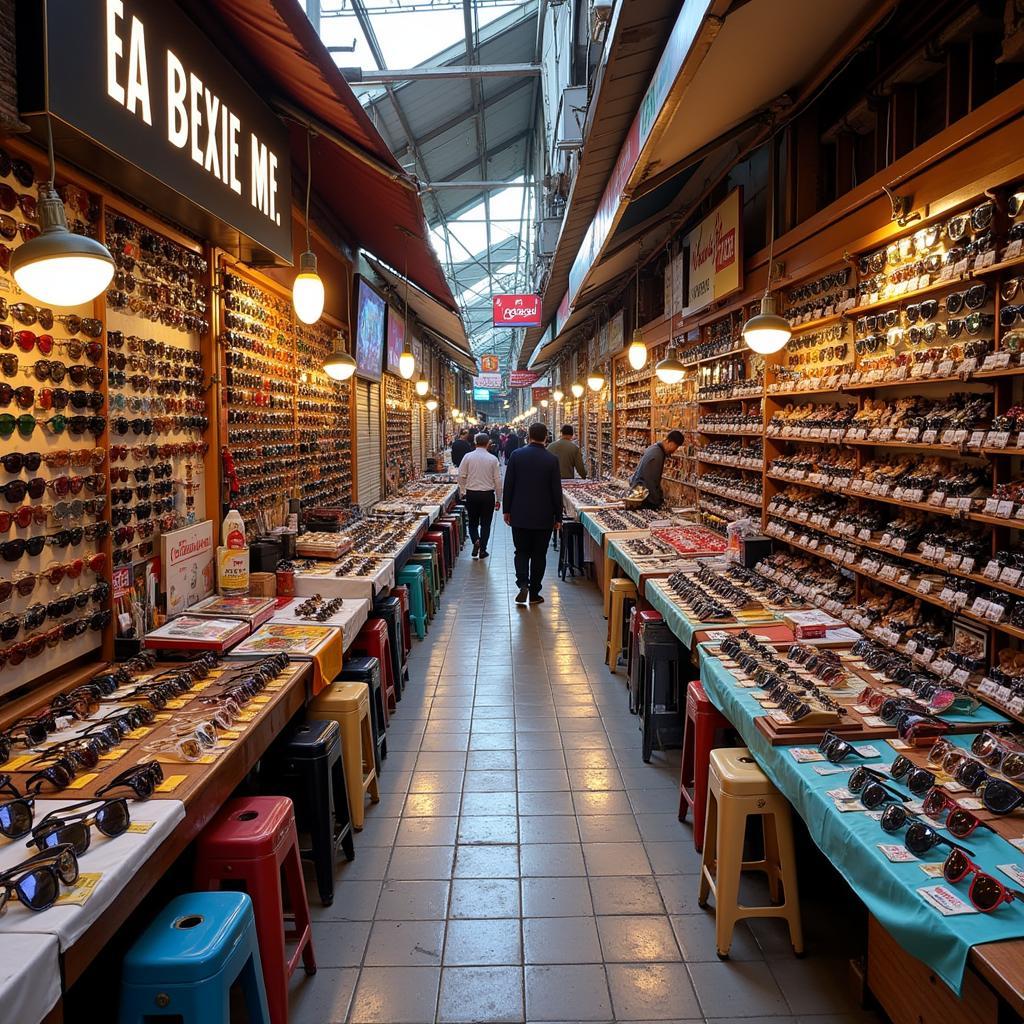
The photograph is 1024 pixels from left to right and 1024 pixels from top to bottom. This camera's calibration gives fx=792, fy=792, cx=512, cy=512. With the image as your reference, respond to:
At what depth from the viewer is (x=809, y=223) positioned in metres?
4.88

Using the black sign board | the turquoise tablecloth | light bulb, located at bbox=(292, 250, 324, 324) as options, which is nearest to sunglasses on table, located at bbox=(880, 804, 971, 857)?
the turquoise tablecloth

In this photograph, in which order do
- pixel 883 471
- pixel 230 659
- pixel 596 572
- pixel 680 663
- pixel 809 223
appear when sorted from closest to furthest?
1. pixel 230 659
2. pixel 883 471
3. pixel 809 223
4. pixel 680 663
5. pixel 596 572

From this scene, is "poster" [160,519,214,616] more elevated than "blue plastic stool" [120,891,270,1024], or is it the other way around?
"poster" [160,519,214,616]

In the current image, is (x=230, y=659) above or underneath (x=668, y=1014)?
above

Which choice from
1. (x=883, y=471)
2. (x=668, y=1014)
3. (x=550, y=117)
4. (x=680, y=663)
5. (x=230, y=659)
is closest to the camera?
(x=668, y=1014)

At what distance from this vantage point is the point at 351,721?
13.6 feet

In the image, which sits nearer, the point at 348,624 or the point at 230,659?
the point at 230,659

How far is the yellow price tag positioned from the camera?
8.18 feet

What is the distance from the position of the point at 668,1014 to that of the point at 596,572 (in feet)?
26.1

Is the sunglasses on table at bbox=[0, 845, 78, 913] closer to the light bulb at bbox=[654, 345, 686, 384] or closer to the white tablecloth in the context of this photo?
the white tablecloth

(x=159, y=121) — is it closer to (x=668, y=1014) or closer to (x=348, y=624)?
(x=348, y=624)

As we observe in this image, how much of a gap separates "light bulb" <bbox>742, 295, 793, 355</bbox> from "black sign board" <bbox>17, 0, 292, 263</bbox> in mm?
3000

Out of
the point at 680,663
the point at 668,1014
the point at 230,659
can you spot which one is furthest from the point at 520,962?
the point at 680,663

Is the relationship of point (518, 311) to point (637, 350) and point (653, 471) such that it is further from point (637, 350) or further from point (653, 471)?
point (653, 471)
